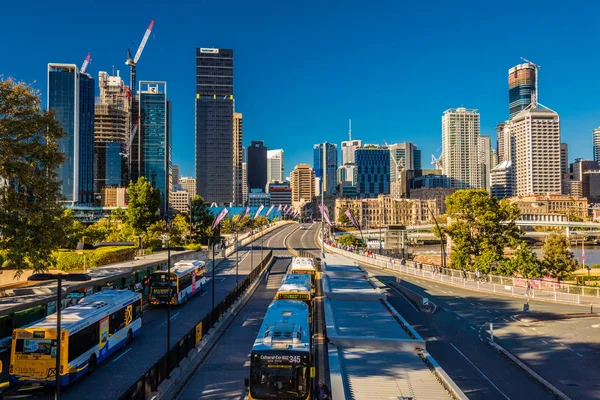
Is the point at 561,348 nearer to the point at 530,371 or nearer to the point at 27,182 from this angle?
the point at 530,371

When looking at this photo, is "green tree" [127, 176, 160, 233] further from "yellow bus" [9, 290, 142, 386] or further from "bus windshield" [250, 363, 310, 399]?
"bus windshield" [250, 363, 310, 399]

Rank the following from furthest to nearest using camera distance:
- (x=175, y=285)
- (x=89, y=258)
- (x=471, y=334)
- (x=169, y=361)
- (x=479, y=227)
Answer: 1. (x=479, y=227)
2. (x=89, y=258)
3. (x=175, y=285)
4. (x=471, y=334)
5. (x=169, y=361)

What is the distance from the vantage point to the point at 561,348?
2825cm

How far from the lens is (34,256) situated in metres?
22.9

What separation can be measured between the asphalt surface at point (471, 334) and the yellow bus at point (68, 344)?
633 inches

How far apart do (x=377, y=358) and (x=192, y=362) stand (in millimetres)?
8689

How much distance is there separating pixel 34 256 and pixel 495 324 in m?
29.1

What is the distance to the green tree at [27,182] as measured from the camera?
22.2 metres

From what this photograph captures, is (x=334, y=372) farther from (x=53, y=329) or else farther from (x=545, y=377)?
(x=545, y=377)

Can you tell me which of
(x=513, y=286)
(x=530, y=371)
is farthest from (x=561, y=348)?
(x=513, y=286)

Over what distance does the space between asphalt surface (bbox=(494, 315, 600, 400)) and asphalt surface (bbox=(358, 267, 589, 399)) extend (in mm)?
1133

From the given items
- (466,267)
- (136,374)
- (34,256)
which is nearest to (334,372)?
(136,374)

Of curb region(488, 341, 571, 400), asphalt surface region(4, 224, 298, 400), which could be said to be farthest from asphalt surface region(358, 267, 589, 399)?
asphalt surface region(4, 224, 298, 400)

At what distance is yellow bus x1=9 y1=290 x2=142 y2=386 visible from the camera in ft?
59.6
